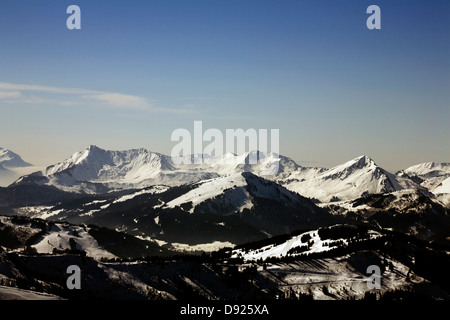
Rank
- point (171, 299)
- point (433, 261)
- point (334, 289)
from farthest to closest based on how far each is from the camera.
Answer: point (433, 261) → point (334, 289) → point (171, 299)

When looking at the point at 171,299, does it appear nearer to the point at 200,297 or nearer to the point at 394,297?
the point at 200,297

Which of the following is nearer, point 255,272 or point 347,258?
point 255,272
